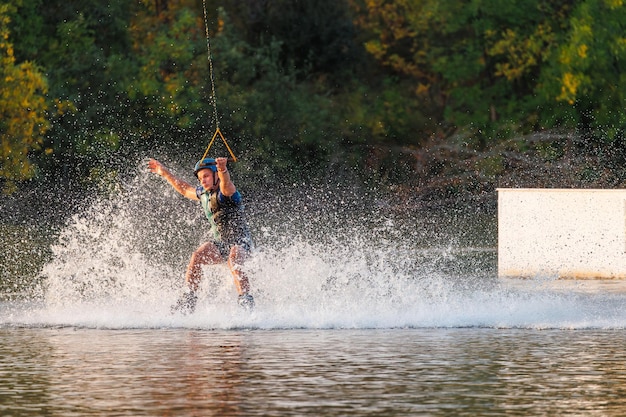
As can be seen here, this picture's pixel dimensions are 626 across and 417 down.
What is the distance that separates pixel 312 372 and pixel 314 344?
2.00 meters

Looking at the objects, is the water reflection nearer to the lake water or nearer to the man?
the lake water

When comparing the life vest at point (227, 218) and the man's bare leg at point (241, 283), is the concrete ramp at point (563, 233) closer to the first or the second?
the life vest at point (227, 218)

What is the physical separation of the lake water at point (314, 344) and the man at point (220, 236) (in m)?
0.25

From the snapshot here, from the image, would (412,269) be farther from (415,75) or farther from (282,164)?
(415,75)

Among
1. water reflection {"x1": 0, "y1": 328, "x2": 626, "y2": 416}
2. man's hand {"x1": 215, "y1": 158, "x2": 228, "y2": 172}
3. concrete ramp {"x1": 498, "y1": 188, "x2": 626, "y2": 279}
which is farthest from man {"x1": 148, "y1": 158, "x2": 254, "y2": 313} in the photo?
concrete ramp {"x1": 498, "y1": 188, "x2": 626, "y2": 279}

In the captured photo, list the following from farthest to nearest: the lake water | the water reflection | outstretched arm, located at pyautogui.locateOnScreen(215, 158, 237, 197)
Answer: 1. outstretched arm, located at pyautogui.locateOnScreen(215, 158, 237, 197)
2. the lake water
3. the water reflection

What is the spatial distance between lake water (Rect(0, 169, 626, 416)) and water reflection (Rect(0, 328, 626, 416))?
2 centimetres

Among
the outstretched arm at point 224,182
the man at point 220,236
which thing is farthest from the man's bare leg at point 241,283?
the outstretched arm at point 224,182

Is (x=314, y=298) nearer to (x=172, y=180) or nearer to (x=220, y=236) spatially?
(x=220, y=236)

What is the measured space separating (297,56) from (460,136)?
30.1ft

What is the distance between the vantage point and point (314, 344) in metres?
15.1

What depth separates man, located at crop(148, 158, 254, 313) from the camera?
57.3ft

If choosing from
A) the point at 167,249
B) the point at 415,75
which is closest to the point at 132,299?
the point at 167,249

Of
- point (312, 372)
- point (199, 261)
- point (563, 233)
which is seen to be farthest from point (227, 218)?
point (563, 233)
